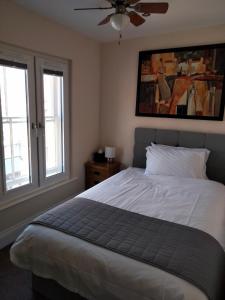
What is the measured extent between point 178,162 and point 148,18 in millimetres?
1718

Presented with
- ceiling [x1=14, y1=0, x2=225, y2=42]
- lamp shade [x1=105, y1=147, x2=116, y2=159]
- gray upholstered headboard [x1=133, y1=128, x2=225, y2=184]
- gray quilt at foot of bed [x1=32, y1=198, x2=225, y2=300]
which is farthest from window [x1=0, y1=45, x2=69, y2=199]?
gray upholstered headboard [x1=133, y1=128, x2=225, y2=184]

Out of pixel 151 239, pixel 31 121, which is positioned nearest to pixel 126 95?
pixel 31 121

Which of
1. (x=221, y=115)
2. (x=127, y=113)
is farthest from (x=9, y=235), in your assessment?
(x=221, y=115)

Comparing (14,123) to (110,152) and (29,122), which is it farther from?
(110,152)

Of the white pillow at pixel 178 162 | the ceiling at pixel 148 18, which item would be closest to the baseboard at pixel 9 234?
the white pillow at pixel 178 162

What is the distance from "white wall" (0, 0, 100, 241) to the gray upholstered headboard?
0.82m

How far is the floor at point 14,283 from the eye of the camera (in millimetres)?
1797

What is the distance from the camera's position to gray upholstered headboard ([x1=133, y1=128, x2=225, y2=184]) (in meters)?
2.82

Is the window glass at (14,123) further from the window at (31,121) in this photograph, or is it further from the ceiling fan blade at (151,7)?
the ceiling fan blade at (151,7)

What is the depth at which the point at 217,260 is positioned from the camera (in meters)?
1.41

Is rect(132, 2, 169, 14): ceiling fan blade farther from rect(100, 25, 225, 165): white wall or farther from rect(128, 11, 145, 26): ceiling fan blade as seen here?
rect(100, 25, 225, 165): white wall

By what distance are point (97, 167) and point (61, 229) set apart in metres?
1.82

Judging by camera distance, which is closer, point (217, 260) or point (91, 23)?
point (217, 260)

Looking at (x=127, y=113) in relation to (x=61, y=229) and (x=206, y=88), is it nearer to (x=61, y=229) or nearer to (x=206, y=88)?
(x=206, y=88)
